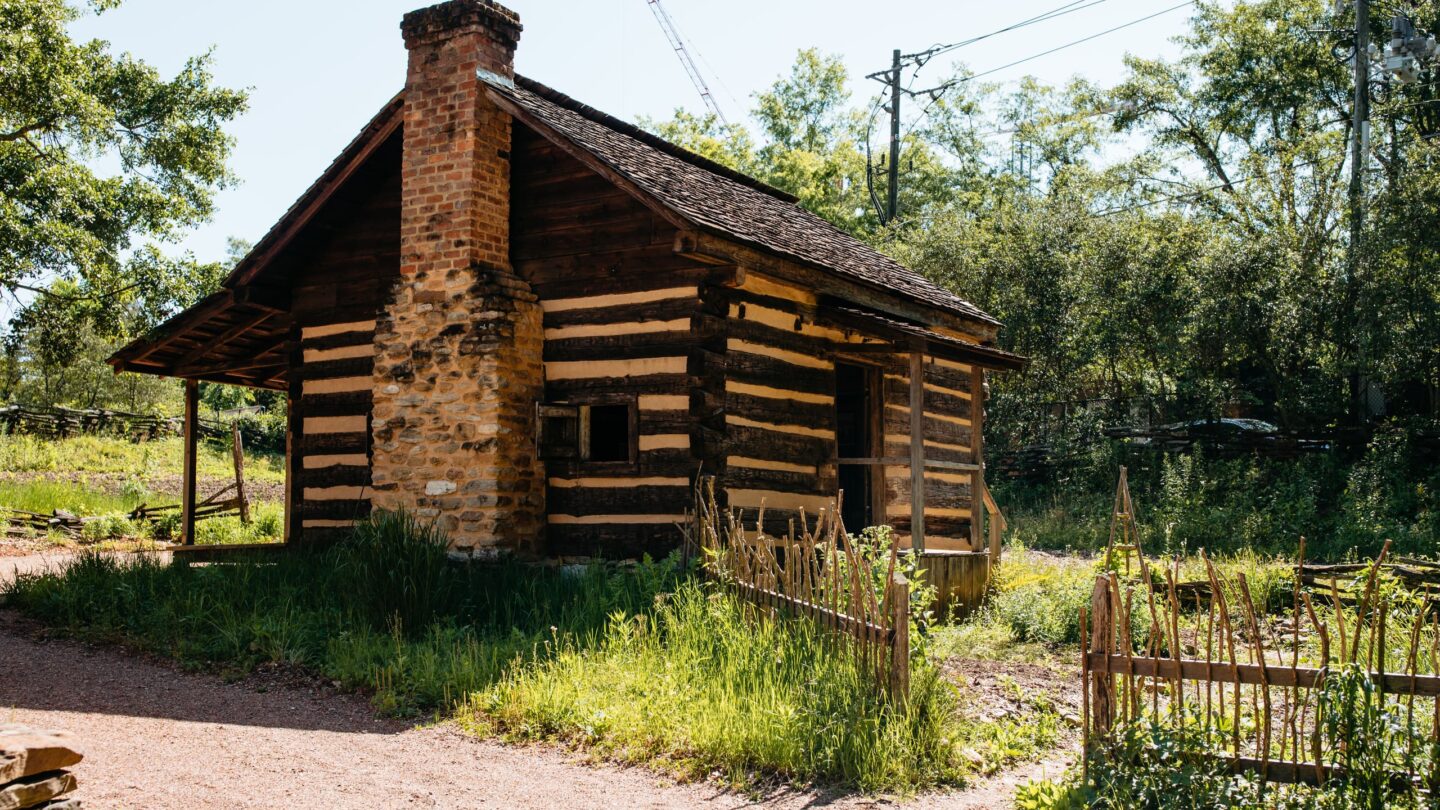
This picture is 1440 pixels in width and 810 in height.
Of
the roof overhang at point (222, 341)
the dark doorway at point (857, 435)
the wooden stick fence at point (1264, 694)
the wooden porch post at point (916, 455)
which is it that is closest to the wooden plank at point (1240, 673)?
the wooden stick fence at point (1264, 694)

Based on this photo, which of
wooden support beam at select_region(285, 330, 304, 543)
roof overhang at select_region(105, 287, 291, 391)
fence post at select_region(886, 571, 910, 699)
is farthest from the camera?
wooden support beam at select_region(285, 330, 304, 543)

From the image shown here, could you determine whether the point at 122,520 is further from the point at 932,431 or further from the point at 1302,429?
the point at 1302,429

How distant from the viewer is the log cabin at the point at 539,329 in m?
10.9

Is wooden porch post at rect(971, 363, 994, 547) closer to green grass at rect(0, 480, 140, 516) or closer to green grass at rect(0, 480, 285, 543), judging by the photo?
green grass at rect(0, 480, 285, 543)

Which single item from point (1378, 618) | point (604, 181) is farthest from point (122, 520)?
point (1378, 618)

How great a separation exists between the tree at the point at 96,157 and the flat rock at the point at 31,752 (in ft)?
50.4

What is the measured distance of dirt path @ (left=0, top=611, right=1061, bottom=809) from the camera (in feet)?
18.5

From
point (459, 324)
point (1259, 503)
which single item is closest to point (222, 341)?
point (459, 324)

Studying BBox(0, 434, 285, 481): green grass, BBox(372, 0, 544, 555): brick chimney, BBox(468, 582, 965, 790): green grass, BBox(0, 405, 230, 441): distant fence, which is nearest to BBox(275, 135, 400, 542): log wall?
BBox(372, 0, 544, 555): brick chimney

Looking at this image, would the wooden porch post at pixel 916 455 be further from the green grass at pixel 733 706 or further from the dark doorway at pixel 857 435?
the green grass at pixel 733 706

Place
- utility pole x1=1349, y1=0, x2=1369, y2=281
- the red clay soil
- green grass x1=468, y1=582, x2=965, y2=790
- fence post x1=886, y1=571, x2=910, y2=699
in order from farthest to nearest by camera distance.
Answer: utility pole x1=1349, y1=0, x2=1369, y2=281 < fence post x1=886, y1=571, x2=910, y2=699 < green grass x1=468, y1=582, x2=965, y2=790 < the red clay soil

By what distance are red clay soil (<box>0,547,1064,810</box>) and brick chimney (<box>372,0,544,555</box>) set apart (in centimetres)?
298

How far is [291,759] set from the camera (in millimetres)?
6312

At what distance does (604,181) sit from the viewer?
37.3 ft
